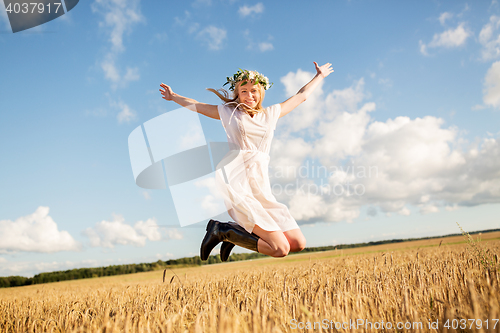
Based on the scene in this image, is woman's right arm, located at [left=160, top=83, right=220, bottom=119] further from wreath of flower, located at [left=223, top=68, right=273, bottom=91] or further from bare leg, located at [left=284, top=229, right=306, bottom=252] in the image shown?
bare leg, located at [left=284, top=229, right=306, bottom=252]

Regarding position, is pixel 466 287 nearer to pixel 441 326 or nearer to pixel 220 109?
pixel 441 326

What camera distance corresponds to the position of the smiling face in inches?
190

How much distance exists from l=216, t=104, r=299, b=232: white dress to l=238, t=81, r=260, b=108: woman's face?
23cm

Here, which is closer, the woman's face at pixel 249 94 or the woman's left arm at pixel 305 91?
the woman's face at pixel 249 94

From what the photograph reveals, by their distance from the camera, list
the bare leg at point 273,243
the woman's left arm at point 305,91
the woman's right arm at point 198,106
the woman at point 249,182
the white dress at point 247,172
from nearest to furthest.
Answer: the bare leg at point 273,243, the woman at point 249,182, the white dress at point 247,172, the woman's right arm at point 198,106, the woman's left arm at point 305,91

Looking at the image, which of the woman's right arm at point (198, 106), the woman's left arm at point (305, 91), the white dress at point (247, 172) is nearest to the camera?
the white dress at point (247, 172)

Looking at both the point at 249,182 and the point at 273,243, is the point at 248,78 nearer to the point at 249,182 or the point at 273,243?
the point at 249,182

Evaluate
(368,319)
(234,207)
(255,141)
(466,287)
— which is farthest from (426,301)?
(255,141)

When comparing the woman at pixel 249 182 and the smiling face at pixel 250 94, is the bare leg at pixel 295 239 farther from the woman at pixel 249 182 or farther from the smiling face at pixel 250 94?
the smiling face at pixel 250 94

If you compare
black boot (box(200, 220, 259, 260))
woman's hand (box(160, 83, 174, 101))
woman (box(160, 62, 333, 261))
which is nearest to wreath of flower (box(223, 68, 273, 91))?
woman (box(160, 62, 333, 261))

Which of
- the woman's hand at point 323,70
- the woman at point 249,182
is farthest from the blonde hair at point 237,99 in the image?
the woman's hand at point 323,70

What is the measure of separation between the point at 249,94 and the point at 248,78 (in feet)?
0.93

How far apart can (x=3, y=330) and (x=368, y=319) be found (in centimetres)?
376

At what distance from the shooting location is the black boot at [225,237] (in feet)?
14.3
